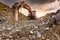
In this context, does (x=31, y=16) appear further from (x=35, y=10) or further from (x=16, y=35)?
(x=16, y=35)

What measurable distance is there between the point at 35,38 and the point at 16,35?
47 centimetres

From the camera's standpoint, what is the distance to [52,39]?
175 inches

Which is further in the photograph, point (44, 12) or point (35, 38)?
point (44, 12)

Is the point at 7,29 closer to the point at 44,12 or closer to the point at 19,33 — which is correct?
the point at 19,33

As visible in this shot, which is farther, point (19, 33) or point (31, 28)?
point (31, 28)

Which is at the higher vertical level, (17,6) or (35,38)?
(17,6)

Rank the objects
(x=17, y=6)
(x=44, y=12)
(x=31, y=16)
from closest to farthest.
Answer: (x=17, y=6), (x=44, y=12), (x=31, y=16)

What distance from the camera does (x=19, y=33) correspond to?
15.4 ft

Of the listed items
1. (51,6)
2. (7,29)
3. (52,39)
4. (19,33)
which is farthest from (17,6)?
(51,6)

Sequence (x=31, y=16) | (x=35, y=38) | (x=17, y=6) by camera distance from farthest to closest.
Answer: (x=31, y=16), (x=17, y=6), (x=35, y=38)

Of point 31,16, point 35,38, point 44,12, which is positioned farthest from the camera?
point 31,16

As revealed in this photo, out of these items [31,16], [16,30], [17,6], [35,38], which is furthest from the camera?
[31,16]

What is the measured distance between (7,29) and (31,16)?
164 inches

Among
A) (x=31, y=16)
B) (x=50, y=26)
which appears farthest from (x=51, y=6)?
(x=50, y=26)
